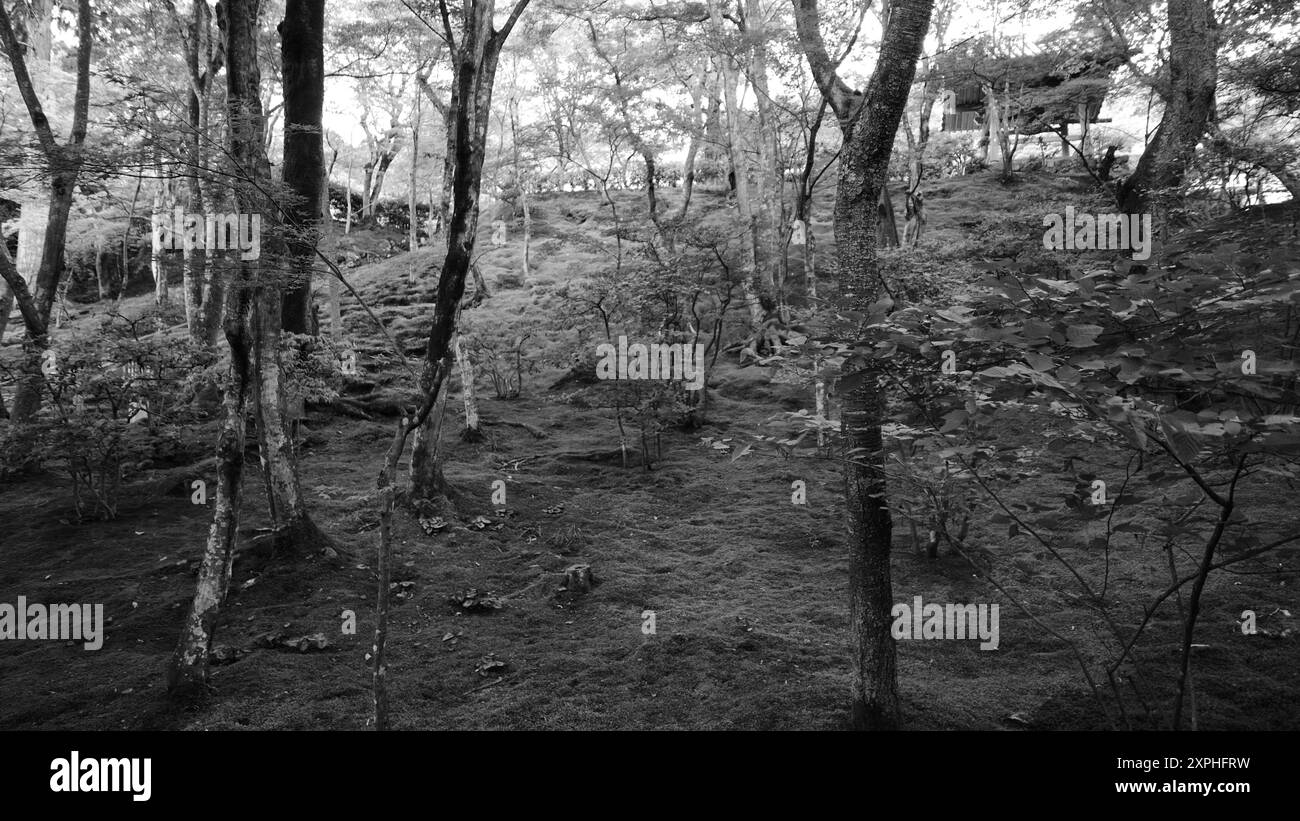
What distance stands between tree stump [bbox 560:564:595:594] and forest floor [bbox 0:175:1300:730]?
0.33 ft

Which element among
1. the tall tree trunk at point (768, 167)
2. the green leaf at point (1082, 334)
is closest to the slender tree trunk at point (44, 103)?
the tall tree trunk at point (768, 167)

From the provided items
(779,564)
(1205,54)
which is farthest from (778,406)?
(1205,54)

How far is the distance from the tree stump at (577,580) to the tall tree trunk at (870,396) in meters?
3.24

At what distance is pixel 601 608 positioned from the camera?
262 inches

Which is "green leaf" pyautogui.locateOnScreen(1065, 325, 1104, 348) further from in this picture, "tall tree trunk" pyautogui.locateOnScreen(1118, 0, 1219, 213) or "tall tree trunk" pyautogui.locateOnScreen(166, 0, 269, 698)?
"tall tree trunk" pyautogui.locateOnScreen(1118, 0, 1219, 213)

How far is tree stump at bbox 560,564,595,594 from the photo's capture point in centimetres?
694

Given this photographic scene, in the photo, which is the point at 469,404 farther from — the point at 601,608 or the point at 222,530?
the point at 222,530

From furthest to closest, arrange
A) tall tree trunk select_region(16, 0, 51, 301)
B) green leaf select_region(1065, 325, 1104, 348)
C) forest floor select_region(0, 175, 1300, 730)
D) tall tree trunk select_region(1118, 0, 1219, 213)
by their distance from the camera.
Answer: tall tree trunk select_region(16, 0, 51, 301)
tall tree trunk select_region(1118, 0, 1219, 213)
forest floor select_region(0, 175, 1300, 730)
green leaf select_region(1065, 325, 1104, 348)

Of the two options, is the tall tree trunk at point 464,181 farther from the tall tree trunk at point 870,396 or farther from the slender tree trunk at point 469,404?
the slender tree trunk at point 469,404

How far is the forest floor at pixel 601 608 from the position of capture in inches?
190

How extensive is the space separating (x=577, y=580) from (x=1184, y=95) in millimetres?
10231

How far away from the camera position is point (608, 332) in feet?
34.8

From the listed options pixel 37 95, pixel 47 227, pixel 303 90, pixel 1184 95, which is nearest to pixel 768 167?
pixel 1184 95

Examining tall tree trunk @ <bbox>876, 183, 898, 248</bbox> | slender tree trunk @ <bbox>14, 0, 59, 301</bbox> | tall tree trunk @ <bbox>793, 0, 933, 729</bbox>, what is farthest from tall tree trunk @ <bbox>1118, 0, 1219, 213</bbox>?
slender tree trunk @ <bbox>14, 0, 59, 301</bbox>
